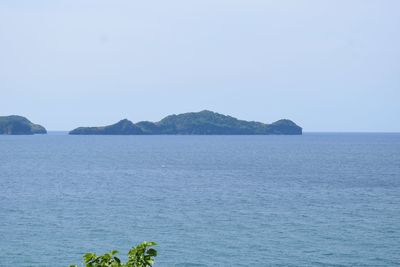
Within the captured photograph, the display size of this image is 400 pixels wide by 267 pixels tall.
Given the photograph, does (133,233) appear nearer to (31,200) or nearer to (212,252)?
(212,252)

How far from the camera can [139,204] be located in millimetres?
78812

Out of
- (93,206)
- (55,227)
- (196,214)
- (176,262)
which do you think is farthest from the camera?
(93,206)

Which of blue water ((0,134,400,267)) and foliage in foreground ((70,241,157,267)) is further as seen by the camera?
blue water ((0,134,400,267))

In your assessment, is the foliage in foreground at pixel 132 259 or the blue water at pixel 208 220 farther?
the blue water at pixel 208 220

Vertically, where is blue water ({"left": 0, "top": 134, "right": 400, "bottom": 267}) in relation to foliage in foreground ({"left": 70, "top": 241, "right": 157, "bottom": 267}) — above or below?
below

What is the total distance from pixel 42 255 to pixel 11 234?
366 inches

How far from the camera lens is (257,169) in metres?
145

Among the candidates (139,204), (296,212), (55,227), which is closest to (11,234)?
(55,227)

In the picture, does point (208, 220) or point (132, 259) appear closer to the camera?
point (132, 259)

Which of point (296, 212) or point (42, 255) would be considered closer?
point (42, 255)

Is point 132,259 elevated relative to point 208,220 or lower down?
elevated

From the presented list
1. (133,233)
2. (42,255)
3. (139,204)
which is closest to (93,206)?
(139,204)

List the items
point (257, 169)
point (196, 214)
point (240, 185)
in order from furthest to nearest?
point (257, 169)
point (240, 185)
point (196, 214)

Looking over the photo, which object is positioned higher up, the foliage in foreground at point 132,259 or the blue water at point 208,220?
the foliage in foreground at point 132,259
